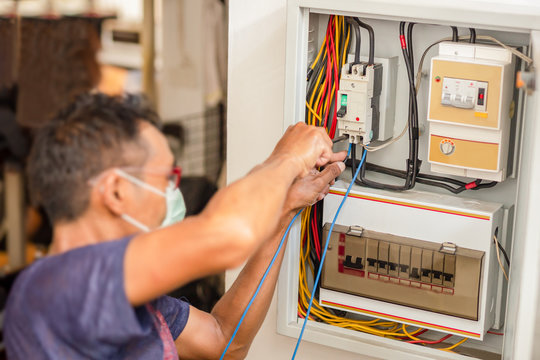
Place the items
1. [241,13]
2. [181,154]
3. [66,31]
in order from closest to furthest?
[241,13], [66,31], [181,154]

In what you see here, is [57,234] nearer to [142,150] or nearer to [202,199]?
[142,150]

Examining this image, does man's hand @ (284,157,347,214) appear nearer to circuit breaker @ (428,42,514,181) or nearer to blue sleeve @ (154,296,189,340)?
circuit breaker @ (428,42,514,181)

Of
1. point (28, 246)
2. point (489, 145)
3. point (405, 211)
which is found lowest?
point (28, 246)

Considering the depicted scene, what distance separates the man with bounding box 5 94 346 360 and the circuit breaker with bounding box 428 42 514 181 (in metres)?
0.30

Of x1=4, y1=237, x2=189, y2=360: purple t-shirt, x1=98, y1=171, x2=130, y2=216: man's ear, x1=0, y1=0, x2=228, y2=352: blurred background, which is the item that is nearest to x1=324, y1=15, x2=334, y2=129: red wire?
x1=98, y1=171, x2=130, y2=216: man's ear

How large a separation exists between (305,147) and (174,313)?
48 cm

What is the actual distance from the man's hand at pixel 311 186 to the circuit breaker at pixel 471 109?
22 cm

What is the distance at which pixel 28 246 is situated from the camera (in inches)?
125

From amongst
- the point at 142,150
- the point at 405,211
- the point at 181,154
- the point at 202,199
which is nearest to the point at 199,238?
the point at 142,150

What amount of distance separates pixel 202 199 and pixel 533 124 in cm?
220

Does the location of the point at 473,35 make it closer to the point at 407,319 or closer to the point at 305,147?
the point at 305,147

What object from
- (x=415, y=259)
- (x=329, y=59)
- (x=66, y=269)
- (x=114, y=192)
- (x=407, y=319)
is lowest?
(x=407, y=319)

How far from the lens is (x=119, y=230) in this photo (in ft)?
4.33

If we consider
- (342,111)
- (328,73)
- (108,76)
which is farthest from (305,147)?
(108,76)
